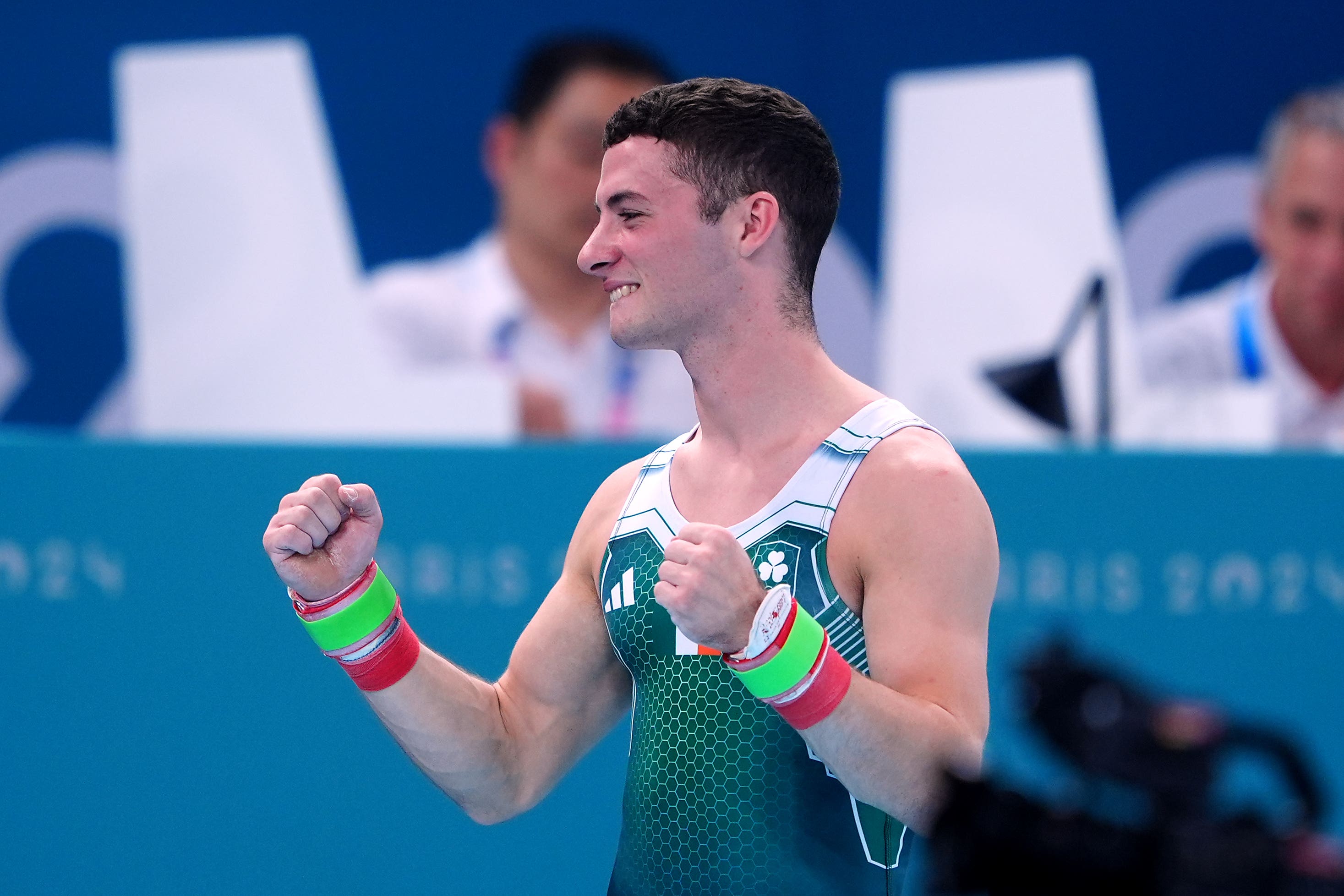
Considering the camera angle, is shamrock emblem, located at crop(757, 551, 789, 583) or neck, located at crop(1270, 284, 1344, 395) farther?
neck, located at crop(1270, 284, 1344, 395)

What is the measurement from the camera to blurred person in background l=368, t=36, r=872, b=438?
5.70 metres

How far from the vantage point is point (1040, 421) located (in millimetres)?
5621

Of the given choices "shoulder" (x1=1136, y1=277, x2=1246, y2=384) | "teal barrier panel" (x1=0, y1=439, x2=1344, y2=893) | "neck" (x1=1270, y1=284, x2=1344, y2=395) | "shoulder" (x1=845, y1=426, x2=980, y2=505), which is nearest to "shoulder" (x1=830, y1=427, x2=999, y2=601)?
"shoulder" (x1=845, y1=426, x2=980, y2=505)

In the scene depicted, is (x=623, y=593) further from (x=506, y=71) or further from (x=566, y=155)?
(x=506, y=71)

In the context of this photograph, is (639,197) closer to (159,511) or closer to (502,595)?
(502,595)

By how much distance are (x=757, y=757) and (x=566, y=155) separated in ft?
13.1

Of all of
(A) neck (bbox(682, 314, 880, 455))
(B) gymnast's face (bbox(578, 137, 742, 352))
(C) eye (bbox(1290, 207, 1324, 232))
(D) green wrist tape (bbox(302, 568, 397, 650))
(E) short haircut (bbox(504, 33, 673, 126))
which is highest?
(E) short haircut (bbox(504, 33, 673, 126))

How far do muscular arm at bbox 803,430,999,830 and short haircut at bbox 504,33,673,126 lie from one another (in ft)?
13.0

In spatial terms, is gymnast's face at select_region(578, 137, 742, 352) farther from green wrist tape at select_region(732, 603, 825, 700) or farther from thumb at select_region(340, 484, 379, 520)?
green wrist tape at select_region(732, 603, 825, 700)

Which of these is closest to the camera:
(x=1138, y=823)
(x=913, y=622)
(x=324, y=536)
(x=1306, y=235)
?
(x=1138, y=823)

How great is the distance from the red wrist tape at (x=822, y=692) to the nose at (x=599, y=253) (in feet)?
2.40

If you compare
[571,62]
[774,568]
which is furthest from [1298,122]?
[774,568]

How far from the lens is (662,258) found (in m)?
2.19

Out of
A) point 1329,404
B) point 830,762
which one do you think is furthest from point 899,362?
point 830,762
